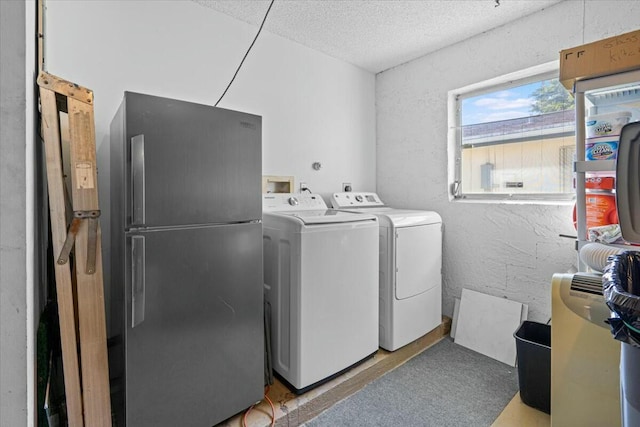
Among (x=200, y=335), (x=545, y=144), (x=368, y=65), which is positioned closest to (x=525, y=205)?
(x=545, y=144)

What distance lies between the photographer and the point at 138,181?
1300 millimetres

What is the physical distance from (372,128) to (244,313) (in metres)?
2.52

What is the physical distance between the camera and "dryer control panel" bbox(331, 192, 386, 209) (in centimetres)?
283

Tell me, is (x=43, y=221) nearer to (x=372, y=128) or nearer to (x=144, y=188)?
(x=144, y=188)

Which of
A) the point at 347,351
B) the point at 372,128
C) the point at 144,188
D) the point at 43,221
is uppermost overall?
the point at 372,128

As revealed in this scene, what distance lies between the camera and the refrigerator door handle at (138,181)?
1287 mm

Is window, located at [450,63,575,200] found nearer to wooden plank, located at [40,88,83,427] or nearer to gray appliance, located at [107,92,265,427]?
gray appliance, located at [107,92,265,427]

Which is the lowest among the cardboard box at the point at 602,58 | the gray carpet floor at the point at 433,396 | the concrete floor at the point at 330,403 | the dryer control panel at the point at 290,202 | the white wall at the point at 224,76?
the gray carpet floor at the point at 433,396

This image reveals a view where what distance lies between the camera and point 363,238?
205cm

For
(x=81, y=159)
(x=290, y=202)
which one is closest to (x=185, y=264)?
(x=81, y=159)

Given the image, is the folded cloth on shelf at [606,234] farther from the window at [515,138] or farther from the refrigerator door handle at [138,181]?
the refrigerator door handle at [138,181]

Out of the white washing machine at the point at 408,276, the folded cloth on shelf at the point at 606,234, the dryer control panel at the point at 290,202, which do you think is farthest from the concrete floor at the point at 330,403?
the dryer control panel at the point at 290,202

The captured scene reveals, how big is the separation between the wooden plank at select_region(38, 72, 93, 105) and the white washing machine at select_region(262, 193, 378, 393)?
1082mm

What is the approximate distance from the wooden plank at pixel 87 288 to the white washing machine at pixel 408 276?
1.69m
